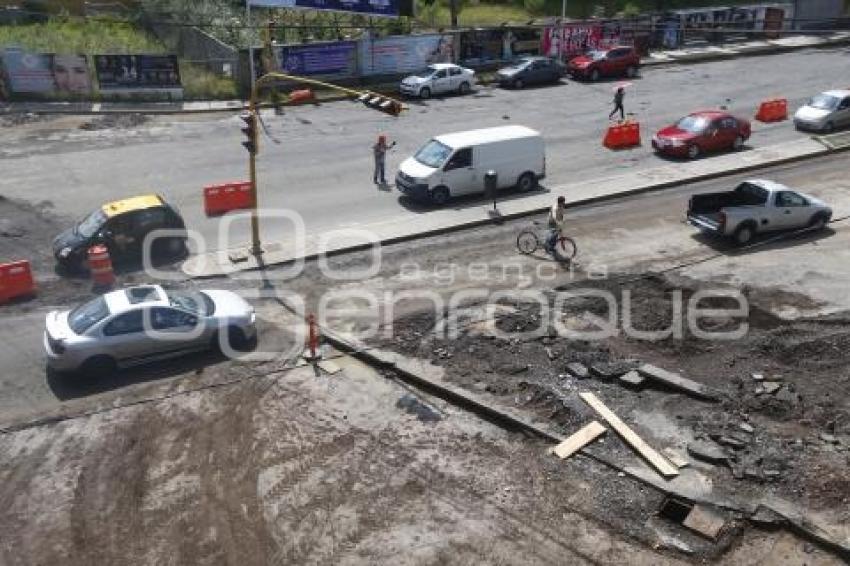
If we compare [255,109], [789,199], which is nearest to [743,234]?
[789,199]

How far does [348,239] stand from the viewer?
71.3ft

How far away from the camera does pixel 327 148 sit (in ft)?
96.6

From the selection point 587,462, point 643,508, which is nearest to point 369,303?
point 587,462

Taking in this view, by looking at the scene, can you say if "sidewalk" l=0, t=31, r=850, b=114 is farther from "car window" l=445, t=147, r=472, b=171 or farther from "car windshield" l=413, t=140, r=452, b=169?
"car window" l=445, t=147, r=472, b=171

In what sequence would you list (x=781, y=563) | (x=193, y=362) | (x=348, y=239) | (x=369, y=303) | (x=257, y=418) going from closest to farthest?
(x=781, y=563), (x=257, y=418), (x=193, y=362), (x=369, y=303), (x=348, y=239)

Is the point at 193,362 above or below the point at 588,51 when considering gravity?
below

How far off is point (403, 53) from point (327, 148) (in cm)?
1299

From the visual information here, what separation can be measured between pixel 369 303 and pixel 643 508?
27.3ft

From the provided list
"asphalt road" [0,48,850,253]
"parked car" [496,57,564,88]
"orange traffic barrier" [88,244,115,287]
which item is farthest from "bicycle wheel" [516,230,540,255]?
"parked car" [496,57,564,88]

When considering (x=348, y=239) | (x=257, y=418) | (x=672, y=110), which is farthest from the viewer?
(x=672, y=110)

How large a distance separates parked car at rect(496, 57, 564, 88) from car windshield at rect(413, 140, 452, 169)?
15221mm

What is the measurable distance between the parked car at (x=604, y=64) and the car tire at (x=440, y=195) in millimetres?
18795

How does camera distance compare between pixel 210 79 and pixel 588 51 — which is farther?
pixel 588 51

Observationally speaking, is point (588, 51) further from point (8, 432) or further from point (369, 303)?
point (8, 432)
